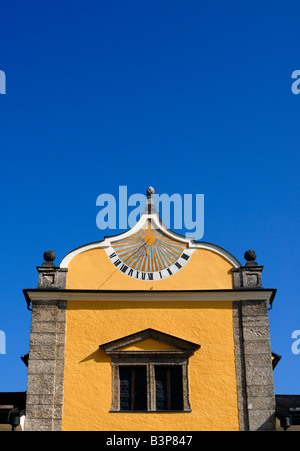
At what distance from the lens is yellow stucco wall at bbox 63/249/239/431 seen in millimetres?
21344

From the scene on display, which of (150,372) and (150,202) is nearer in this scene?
(150,372)

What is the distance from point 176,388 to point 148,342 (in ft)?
5.41

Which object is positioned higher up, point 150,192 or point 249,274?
point 150,192

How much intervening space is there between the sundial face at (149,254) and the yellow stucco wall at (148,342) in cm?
24

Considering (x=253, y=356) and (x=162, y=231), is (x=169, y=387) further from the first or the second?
(x=162, y=231)

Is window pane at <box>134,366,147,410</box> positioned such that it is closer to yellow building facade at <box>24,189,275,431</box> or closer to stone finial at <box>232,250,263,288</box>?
yellow building facade at <box>24,189,275,431</box>

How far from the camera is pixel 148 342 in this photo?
22.2 meters

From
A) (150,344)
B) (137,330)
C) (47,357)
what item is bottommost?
(47,357)

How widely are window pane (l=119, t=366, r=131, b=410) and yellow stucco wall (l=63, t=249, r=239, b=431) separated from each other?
34 cm

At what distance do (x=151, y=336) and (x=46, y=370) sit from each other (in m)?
3.40

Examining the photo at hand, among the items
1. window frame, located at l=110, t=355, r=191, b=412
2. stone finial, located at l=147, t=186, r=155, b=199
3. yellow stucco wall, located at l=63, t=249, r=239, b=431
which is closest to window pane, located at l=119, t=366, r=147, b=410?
window frame, located at l=110, t=355, r=191, b=412

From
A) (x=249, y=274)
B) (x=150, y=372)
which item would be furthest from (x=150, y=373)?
(x=249, y=274)

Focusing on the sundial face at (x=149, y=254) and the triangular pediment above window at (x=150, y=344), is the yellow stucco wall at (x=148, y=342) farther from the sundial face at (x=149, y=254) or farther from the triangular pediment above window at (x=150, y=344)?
the sundial face at (x=149, y=254)
